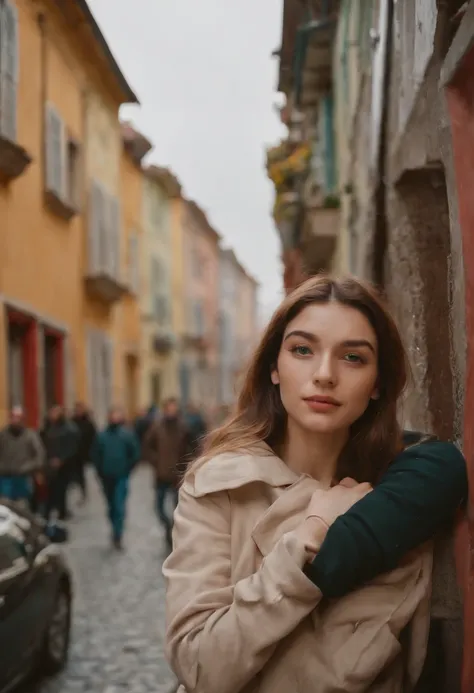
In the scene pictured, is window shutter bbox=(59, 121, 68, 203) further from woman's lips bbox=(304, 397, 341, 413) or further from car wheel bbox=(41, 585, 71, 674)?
woman's lips bbox=(304, 397, 341, 413)

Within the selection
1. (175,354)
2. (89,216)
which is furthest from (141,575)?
(175,354)

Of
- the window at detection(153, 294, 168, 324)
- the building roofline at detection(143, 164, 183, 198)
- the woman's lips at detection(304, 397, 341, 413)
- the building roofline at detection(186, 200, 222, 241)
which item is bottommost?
the woman's lips at detection(304, 397, 341, 413)

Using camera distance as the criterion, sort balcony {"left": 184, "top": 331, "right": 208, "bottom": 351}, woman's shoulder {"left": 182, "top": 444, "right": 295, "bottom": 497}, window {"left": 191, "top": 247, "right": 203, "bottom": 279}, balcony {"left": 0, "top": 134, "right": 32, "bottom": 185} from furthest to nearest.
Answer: window {"left": 191, "top": 247, "right": 203, "bottom": 279} < balcony {"left": 184, "top": 331, "right": 208, "bottom": 351} < balcony {"left": 0, "top": 134, "right": 32, "bottom": 185} < woman's shoulder {"left": 182, "top": 444, "right": 295, "bottom": 497}

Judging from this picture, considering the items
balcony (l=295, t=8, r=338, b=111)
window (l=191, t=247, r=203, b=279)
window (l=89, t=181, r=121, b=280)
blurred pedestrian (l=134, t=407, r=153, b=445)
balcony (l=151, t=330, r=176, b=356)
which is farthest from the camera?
window (l=191, t=247, r=203, b=279)

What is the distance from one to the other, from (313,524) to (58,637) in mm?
4214

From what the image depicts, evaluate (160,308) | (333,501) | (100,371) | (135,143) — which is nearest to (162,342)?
(160,308)

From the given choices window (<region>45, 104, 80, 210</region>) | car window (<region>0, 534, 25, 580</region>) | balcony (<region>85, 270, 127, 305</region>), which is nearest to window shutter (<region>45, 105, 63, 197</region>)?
window (<region>45, 104, 80, 210</region>)

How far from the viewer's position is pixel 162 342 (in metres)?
28.8

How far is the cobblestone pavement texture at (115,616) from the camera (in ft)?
18.3

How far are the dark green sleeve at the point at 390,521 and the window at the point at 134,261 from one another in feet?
65.5

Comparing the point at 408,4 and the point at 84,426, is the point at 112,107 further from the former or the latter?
the point at 408,4

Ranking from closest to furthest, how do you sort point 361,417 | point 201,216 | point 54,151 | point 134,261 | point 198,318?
point 361,417 → point 54,151 → point 134,261 → point 201,216 → point 198,318

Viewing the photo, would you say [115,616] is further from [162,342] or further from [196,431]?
[162,342]

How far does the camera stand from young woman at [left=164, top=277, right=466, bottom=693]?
1.88 metres
